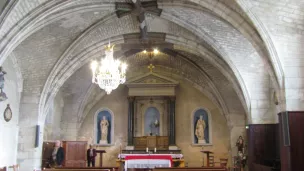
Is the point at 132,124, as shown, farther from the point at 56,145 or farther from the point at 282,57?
the point at 282,57

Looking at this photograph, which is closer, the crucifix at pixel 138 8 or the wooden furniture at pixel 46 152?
the crucifix at pixel 138 8

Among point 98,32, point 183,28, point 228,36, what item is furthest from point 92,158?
point 228,36

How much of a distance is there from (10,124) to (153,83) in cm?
755

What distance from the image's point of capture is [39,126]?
13359 mm

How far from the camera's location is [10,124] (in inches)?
494

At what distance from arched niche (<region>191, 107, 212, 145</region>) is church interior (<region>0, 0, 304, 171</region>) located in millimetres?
50

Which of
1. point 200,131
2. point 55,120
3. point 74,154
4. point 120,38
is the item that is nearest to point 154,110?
point 200,131

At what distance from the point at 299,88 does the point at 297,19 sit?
1.60 m

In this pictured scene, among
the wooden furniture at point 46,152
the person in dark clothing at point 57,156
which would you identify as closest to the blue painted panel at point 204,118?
the person in dark clothing at point 57,156

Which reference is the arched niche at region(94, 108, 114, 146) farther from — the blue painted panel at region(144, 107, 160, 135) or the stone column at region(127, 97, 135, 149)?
the blue painted panel at region(144, 107, 160, 135)

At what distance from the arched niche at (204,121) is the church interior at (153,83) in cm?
5

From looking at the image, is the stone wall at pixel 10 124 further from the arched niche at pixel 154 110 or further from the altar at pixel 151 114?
the arched niche at pixel 154 110

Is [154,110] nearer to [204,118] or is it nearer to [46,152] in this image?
[204,118]

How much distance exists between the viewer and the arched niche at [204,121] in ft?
60.0
